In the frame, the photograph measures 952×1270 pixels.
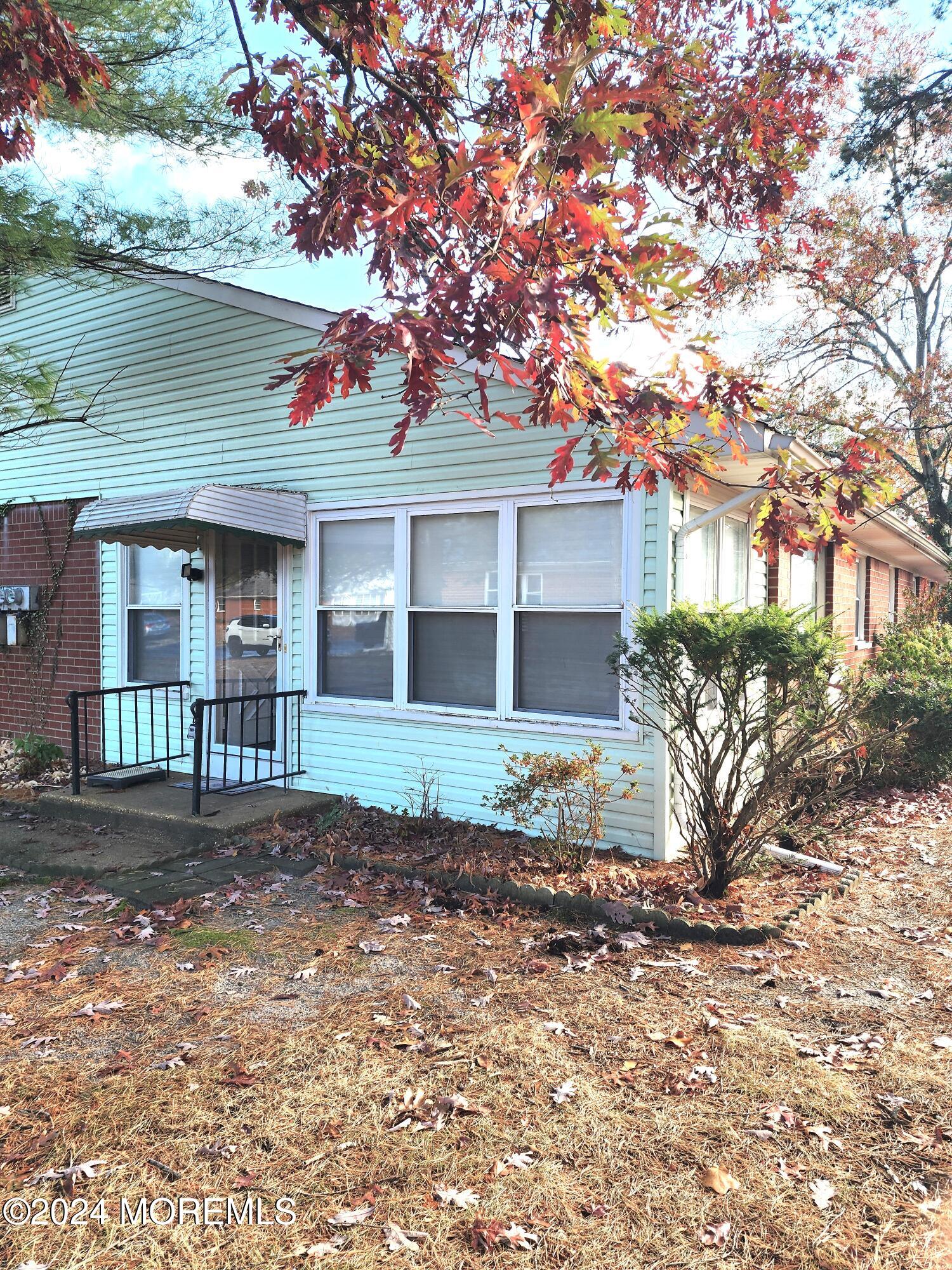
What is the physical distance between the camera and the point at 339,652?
7.75 m

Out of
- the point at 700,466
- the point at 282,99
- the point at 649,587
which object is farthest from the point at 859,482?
the point at 282,99

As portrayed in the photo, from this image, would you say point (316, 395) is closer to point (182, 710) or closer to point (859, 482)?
point (859, 482)

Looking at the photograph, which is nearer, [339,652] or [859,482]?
[859,482]

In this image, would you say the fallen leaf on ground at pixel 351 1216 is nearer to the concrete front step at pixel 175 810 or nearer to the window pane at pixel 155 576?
the concrete front step at pixel 175 810

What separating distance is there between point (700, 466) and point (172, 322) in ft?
21.3

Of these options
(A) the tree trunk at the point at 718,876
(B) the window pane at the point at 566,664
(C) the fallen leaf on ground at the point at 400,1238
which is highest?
(B) the window pane at the point at 566,664

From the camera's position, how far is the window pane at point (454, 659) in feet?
22.6

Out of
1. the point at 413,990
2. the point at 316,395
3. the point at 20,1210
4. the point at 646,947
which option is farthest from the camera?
the point at 646,947

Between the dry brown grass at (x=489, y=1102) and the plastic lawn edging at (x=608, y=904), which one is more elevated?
the plastic lawn edging at (x=608, y=904)

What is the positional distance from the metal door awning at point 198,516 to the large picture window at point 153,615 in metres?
0.64

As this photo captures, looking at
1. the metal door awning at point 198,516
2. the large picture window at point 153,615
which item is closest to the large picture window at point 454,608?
the metal door awning at point 198,516

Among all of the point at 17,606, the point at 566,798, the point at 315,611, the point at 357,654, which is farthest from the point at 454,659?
the point at 17,606

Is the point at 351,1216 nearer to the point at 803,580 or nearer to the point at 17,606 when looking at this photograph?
the point at 17,606

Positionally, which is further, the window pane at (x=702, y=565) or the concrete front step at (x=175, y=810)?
the concrete front step at (x=175, y=810)
